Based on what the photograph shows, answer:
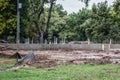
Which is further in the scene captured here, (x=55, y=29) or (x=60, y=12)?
(x=60, y=12)

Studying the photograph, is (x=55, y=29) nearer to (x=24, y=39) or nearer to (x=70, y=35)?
(x=70, y=35)

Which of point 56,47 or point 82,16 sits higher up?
point 82,16

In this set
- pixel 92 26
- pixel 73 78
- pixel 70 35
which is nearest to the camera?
pixel 73 78

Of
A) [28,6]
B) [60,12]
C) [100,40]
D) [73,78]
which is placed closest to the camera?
[73,78]

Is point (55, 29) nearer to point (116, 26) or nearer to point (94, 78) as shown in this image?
point (116, 26)

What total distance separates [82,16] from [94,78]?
2932 inches

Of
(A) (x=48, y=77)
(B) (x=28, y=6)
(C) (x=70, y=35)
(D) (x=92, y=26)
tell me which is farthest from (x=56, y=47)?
(C) (x=70, y=35)

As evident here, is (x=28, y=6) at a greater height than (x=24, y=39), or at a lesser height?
greater

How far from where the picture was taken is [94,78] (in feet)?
38.8

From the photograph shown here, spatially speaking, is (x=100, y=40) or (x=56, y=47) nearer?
(x=56, y=47)

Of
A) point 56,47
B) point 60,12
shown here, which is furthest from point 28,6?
point 60,12

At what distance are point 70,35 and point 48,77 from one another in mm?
67268

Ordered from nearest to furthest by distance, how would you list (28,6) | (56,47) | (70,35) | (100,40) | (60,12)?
(56,47), (28,6), (100,40), (70,35), (60,12)

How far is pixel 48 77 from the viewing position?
12.0m
